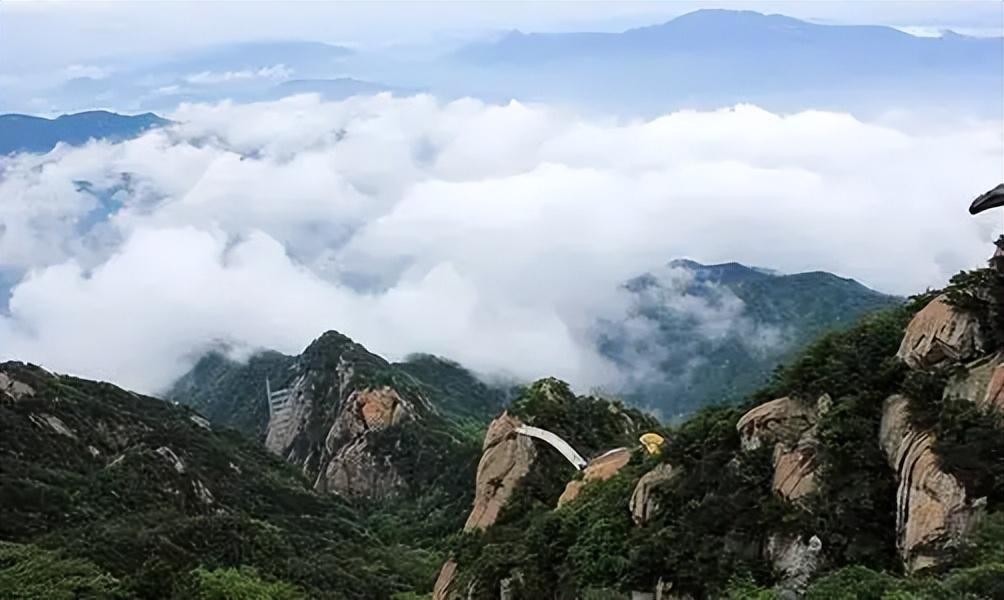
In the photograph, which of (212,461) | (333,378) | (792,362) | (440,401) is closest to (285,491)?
(212,461)

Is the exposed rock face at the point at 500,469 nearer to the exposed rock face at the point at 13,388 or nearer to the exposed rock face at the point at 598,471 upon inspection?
the exposed rock face at the point at 598,471

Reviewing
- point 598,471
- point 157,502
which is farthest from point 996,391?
point 157,502

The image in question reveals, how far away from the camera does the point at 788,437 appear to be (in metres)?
20.3

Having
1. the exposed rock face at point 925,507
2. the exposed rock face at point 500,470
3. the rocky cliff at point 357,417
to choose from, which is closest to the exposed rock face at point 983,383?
the exposed rock face at point 925,507

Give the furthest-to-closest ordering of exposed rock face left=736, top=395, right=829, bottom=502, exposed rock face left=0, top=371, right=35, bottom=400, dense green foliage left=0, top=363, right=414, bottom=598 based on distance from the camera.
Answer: exposed rock face left=0, top=371, right=35, bottom=400 < dense green foliage left=0, top=363, right=414, bottom=598 < exposed rock face left=736, top=395, right=829, bottom=502

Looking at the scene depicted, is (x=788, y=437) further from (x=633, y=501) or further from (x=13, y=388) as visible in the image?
(x=13, y=388)

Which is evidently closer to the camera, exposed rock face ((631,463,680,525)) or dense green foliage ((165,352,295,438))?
exposed rock face ((631,463,680,525))

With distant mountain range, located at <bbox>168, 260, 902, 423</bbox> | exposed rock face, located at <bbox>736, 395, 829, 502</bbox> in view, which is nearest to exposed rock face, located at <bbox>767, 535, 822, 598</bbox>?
exposed rock face, located at <bbox>736, 395, 829, 502</bbox>

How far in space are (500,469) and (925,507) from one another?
2213 cm

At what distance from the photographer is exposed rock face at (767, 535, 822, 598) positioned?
17281 mm

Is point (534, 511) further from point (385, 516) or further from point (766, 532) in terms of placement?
point (385, 516)

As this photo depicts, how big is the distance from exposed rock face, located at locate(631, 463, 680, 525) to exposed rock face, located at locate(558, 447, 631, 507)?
4.74 meters

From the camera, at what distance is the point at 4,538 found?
53.6 meters

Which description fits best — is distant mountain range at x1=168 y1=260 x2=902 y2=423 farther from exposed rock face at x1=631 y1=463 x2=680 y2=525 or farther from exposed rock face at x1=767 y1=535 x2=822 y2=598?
exposed rock face at x1=767 y1=535 x2=822 y2=598
